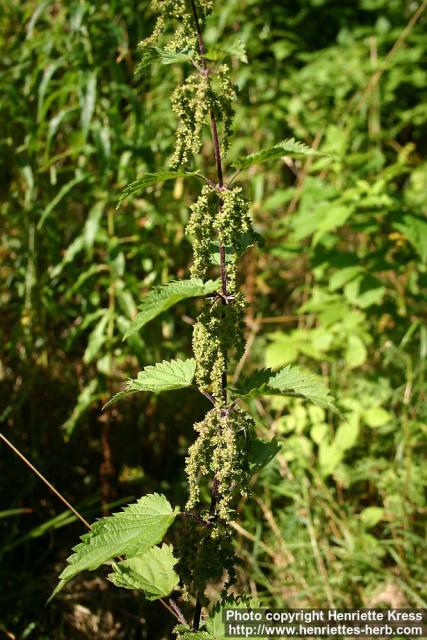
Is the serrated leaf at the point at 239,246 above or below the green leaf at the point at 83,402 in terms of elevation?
below

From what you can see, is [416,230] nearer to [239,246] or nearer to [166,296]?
[239,246]

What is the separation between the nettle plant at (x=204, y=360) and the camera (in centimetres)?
113

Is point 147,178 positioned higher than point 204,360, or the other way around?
point 147,178

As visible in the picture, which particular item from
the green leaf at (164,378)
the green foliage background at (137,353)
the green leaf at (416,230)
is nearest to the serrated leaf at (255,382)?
the green leaf at (164,378)

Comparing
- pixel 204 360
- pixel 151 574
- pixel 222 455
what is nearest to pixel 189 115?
pixel 204 360

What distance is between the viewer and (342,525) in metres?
2.30

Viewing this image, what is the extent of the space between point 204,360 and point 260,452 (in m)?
0.29

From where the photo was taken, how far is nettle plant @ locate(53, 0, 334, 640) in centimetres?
113

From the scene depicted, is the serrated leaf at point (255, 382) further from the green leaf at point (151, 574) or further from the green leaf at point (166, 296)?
the green leaf at point (151, 574)

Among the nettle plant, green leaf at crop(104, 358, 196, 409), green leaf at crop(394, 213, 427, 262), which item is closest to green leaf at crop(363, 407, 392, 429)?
green leaf at crop(394, 213, 427, 262)

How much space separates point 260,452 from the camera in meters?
1.34

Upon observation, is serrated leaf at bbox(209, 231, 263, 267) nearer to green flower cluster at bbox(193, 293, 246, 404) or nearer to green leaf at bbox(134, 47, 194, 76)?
green flower cluster at bbox(193, 293, 246, 404)

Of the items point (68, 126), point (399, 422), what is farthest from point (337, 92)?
point (399, 422)

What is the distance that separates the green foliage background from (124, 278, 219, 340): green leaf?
1.01 metres
